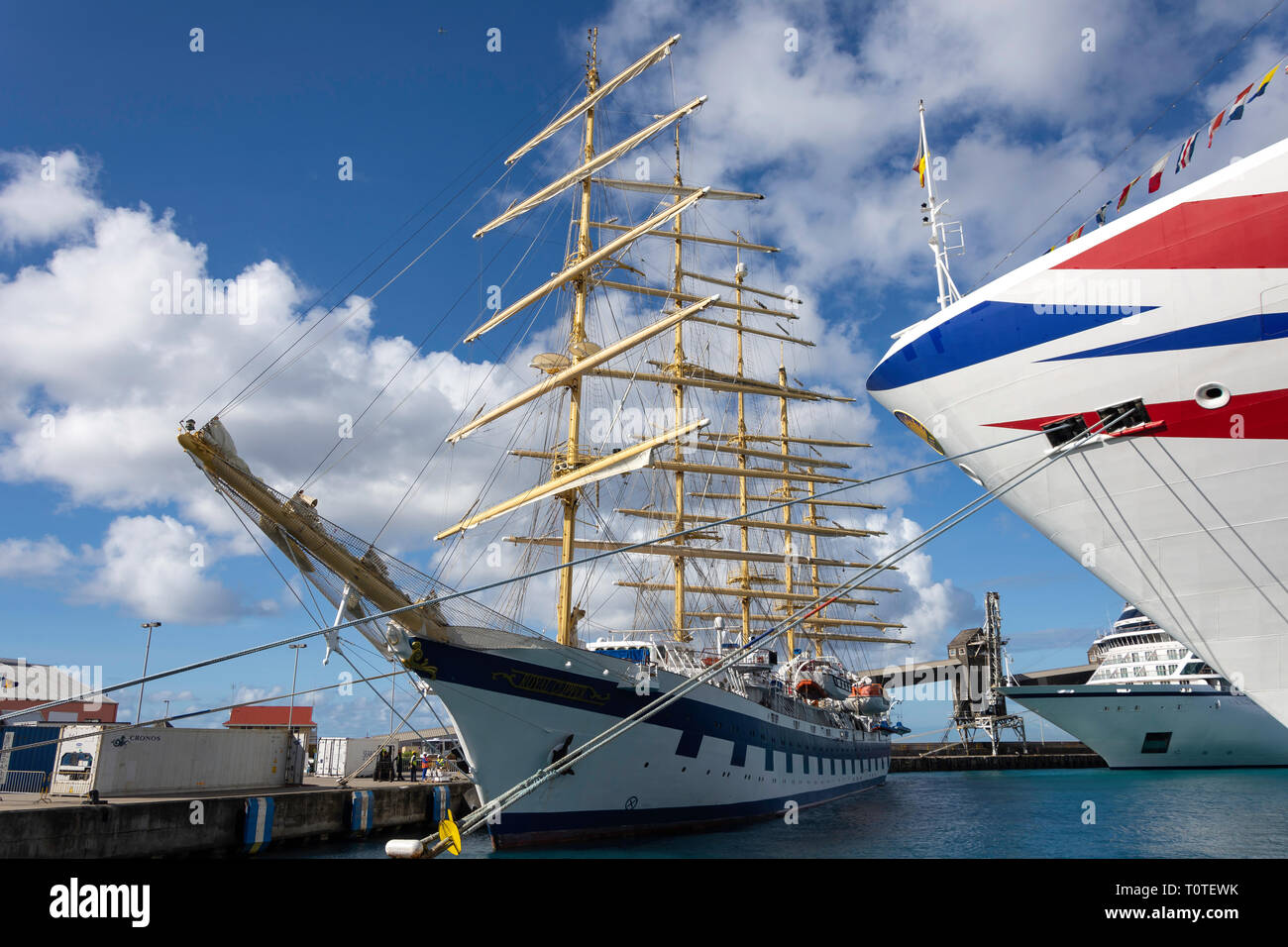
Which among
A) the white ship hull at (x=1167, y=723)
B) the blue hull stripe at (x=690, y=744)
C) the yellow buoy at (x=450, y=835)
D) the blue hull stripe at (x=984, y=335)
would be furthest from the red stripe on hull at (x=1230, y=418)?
the white ship hull at (x=1167, y=723)

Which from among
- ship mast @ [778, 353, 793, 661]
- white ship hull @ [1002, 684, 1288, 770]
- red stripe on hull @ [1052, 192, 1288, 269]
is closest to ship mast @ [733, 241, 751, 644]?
ship mast @ [778, 353, 793, 661]

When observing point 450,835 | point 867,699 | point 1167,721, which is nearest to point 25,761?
point 450,835

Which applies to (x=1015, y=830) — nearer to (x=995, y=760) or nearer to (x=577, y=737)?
(x=577, y=737)

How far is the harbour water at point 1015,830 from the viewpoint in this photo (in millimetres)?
19641

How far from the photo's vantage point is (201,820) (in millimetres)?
19641

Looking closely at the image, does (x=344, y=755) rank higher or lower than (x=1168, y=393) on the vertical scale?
lower

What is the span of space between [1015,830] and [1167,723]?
2981cm

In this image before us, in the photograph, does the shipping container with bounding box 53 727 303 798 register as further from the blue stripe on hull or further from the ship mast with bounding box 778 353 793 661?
the ship mast with bounding box 778 353 793 661

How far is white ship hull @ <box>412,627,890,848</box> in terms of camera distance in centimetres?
1828

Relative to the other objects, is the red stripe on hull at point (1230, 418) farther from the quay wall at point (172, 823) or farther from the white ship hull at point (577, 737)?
the quay wall at point (172, 823)

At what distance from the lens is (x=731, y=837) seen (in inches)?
883

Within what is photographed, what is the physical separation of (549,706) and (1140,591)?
41.6ft

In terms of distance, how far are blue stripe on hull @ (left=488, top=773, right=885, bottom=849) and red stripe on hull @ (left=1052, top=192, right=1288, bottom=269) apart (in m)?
16.4
